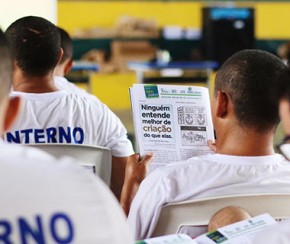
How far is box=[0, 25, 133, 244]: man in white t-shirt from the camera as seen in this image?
1.09 meters

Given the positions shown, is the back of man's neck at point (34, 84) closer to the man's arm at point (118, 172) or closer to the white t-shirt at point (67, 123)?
the white t-shirt at point (67, 123)

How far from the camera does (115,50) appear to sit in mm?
12453

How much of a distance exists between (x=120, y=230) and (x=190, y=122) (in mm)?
1368

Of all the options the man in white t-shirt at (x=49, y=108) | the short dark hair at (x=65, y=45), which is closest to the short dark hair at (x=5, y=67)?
the man in white t-shirt at (x=49, y=108)

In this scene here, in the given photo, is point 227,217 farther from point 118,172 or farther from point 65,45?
point 65,45

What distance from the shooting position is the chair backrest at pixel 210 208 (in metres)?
2.00

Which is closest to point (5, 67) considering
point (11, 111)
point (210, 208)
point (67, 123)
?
point (11, 111)

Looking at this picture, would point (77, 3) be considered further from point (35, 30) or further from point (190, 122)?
point (190, 122)

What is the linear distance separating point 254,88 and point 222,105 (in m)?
0.12

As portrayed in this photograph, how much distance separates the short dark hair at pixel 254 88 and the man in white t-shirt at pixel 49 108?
3.47 feet

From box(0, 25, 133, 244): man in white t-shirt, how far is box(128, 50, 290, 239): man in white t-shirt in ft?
3.03

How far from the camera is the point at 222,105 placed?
222cm

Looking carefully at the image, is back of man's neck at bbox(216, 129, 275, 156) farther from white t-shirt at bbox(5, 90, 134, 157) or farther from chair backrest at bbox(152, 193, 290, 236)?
white t-shirt at bbox(5, 90, 134, 157)

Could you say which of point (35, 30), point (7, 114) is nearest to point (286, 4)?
point (35, 30)
